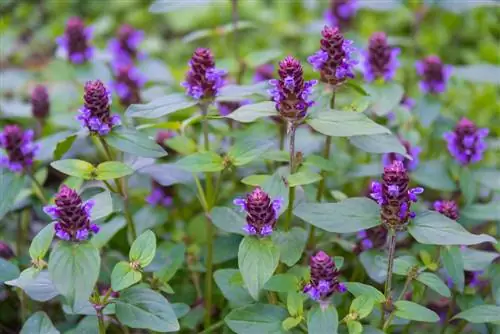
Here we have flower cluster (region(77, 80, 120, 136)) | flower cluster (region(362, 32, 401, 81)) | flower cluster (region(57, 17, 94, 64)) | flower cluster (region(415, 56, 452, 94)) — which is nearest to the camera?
flower cluster (region(77, 80, 120, 136))

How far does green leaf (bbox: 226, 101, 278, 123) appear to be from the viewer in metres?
1.76

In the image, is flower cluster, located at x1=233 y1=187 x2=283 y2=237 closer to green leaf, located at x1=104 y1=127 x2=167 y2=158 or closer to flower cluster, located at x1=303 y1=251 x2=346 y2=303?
flower cluster, located at x1=303 y1=251 x2=346 y2=303

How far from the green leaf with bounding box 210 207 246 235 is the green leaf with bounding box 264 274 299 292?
20 centimetres

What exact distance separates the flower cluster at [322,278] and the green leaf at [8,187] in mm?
889

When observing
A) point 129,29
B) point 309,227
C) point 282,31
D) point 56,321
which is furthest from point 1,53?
point 309,227

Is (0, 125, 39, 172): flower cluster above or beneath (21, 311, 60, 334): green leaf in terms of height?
above

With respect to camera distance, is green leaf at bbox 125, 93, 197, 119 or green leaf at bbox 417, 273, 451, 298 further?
green leaf at bbox 125, 93, 197, 119

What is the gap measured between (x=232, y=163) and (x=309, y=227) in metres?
0.47

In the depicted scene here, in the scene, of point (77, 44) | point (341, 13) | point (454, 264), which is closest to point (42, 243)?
point (454, 264)

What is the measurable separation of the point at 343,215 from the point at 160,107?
58 cm

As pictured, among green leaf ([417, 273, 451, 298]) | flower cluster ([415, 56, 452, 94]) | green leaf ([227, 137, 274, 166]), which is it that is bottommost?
green leaf ([417, 273, 451, 298])

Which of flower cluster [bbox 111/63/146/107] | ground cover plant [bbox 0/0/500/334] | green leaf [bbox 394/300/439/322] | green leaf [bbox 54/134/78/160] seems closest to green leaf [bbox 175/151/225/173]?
ground cover plant [bbox 0/0/500/334]

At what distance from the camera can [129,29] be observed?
3.07m

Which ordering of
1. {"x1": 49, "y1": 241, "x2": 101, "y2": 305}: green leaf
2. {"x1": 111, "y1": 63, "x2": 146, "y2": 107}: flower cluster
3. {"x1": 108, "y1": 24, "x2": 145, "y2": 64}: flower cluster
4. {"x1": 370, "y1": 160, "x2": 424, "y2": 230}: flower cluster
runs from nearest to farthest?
{"x1": 49, "y1": 241, "x2": 101, "y2": 305}: green leaf → {"x1": 370, "y1": 160, "x2": 424, "y2": 230}: flower cluster → {"x1": 111, "y1": 63, "x2": 146, "y2": 107}: flower cluster → {"x1": 108, "y1": 24, "x2": 145, "y2": 64}: flower cluster
